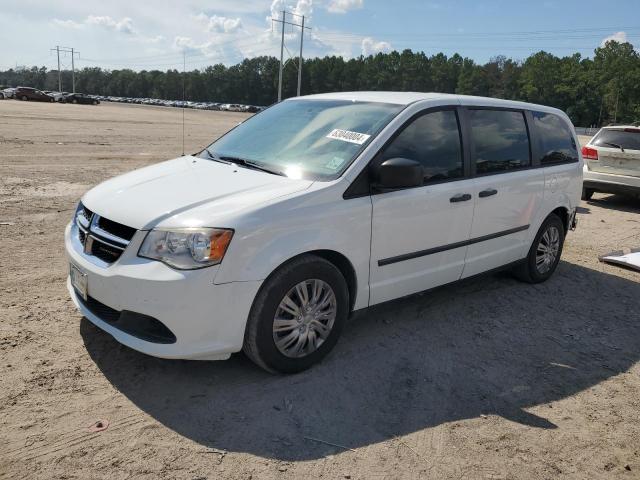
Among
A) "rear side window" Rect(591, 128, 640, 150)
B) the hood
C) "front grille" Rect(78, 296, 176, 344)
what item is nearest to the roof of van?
the hood

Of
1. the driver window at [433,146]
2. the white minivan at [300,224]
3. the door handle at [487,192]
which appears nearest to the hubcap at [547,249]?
the white minivan at [300,224]

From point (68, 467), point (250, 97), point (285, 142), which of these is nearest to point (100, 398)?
point (68, 467)

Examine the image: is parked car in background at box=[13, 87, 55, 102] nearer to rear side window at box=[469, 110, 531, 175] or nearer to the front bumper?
rear side window at box=[469, 110, 531, 175]

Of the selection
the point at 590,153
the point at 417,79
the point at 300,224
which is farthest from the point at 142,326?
the point at 417,79

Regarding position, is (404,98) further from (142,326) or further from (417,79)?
(417,79)

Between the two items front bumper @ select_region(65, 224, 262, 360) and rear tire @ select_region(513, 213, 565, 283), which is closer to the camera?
front bumper @ select_region(65, 224, 262, 360)

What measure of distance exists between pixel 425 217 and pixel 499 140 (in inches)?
54.6

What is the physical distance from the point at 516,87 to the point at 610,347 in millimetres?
110831

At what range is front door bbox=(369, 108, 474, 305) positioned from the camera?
400cm

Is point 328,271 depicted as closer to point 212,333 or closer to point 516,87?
point 212,333

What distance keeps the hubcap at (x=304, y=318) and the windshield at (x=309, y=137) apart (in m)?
0.78

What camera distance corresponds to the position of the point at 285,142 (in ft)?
14.1

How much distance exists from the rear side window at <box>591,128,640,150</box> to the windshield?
8310mm

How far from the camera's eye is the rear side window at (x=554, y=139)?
18.6 feet
